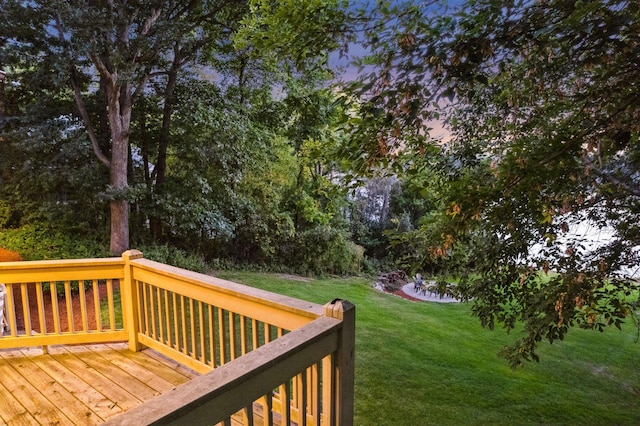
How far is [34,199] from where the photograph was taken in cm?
706

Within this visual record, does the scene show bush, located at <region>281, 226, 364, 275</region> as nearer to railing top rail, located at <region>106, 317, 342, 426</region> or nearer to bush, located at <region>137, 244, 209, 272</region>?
bush, located at <region>137, 244, 209, 272</region>

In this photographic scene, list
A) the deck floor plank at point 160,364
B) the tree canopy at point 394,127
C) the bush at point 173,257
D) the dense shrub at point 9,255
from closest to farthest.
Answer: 1. the tree canopy at point 394,127
2. the deck floor plank at point 160,364
3. the dense shrub at point 9,255
4. the bush at point 173,257

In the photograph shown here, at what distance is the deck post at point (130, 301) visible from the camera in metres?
2.91

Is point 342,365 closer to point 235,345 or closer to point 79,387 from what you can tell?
point 235,345

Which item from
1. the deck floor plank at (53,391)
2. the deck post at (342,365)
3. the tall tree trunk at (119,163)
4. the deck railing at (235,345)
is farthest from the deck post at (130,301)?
the tall tree trunk at (119,163)

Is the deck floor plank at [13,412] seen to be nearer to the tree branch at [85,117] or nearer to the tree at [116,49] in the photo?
the tree at [116,49]

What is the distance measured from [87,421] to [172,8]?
734 cm

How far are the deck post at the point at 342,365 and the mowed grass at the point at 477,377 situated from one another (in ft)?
5.98

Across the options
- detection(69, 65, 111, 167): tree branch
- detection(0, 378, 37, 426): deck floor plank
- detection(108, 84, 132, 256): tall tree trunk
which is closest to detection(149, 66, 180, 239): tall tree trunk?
detection(108, 84, 132, 256): tall tree trunk

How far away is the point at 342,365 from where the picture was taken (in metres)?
1.59

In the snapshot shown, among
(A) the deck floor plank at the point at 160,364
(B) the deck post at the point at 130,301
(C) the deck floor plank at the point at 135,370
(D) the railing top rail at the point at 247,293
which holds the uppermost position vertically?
(D) the railing top rail at the point at 247,293

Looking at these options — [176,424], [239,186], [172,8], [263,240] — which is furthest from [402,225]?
[176,424]

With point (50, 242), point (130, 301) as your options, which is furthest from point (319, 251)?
point (130, 301)

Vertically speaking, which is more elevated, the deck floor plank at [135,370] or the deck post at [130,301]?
the deck post at [130,301]
